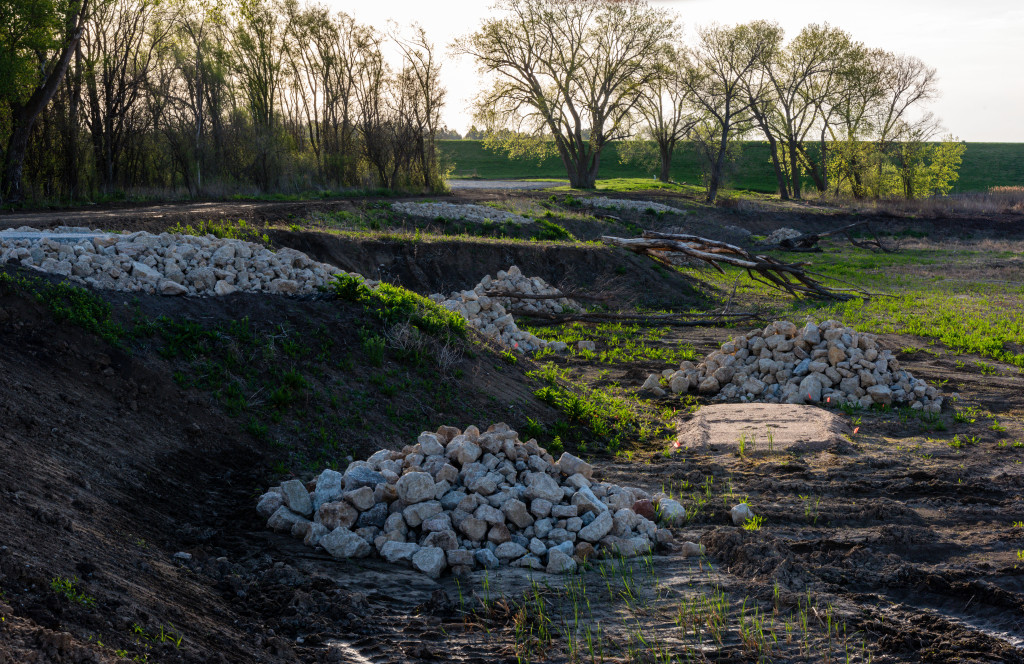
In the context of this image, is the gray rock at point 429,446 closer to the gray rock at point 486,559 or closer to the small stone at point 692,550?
the gray rock at point 486,559

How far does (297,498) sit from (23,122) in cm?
1881

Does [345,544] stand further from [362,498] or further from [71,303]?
[71,303]

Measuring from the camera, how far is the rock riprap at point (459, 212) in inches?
896

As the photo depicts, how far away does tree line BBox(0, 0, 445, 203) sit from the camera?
1994cm

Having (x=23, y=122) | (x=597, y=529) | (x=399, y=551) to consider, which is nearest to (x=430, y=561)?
(x=399, y=551)

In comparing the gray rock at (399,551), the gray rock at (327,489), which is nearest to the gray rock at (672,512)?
the gray rock at (399,551)

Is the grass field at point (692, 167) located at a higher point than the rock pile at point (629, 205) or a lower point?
higher

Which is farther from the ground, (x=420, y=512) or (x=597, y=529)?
(x=420, y=512)

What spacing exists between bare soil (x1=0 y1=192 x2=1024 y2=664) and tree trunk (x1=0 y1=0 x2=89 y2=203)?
1405 cm

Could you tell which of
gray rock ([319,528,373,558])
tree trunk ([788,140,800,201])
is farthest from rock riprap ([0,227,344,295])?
tree trunk ([788,140,800,201])

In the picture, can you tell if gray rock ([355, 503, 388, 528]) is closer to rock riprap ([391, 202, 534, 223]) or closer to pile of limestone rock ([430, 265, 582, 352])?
pile of limestone rock ([430, 265, 582, 352])

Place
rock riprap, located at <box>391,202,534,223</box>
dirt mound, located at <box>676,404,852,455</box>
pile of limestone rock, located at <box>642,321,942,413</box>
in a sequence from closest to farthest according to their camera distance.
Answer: dirt mound, located at <box>676,404,852,455</box> < pile of limestone rock, located at <box>642,321,942,413</box> < rock riprap, located at <box>391,202,534,223</box>

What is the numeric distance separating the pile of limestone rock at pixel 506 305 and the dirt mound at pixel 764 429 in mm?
3917

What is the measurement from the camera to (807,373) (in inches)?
416
